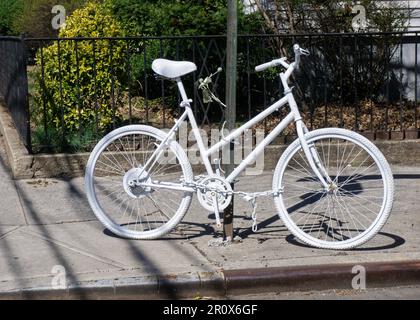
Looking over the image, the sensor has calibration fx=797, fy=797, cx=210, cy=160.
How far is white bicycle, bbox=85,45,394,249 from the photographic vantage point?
5762 mm

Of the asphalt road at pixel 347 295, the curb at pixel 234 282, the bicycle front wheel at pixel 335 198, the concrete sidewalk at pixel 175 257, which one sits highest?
the bicycle front wheel at pixel 335 198

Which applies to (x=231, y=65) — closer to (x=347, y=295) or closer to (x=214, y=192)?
(x=214, y=192)

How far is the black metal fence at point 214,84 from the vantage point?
335 inches

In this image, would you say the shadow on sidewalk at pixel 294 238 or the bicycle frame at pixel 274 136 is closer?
the bicycle frame at pixel 274 136

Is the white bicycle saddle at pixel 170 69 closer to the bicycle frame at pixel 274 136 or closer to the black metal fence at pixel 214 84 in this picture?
the bicycle frame at pixel 274 136

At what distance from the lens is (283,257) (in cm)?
570

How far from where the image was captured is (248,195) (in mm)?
5945

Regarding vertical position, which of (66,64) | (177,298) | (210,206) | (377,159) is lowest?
(177,298)

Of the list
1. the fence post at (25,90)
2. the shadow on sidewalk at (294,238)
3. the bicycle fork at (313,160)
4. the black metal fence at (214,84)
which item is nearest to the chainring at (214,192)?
the shadow on sidewalk at (294,238)

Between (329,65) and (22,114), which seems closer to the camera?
(22,114)

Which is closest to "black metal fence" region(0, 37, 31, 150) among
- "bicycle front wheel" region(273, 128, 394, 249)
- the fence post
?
the fence post
